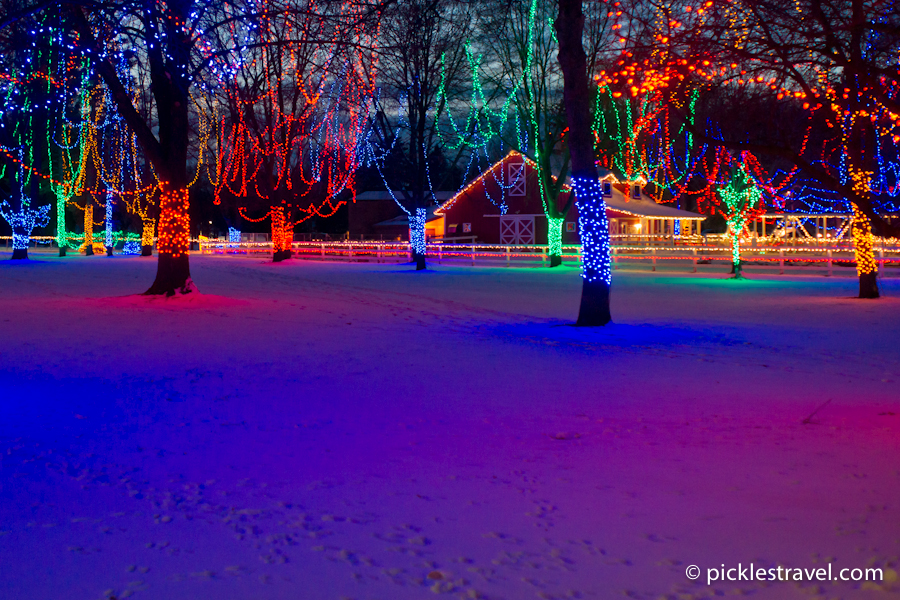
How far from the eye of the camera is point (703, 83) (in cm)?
1218

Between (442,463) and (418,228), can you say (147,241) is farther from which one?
(442,463)

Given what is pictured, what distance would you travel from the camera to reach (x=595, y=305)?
44.5 ft

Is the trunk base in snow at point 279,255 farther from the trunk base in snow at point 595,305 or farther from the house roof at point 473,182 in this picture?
the trunk base in snow at point 595,305

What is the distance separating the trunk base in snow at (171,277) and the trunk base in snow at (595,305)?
872cm

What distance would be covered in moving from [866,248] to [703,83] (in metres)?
9.18

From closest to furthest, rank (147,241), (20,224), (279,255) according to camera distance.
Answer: (279,255), (20,224), (147,241)

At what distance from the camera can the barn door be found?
55.1 metres

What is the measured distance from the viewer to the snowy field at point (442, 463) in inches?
148

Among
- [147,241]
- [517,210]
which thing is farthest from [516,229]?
[147,241]

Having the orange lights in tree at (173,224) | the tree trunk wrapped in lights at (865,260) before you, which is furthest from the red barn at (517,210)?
the orange lights in tree at (173,224)

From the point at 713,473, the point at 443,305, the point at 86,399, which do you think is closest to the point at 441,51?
the point at 443,305

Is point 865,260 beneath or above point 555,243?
beneath

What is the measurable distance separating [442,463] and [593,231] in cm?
886

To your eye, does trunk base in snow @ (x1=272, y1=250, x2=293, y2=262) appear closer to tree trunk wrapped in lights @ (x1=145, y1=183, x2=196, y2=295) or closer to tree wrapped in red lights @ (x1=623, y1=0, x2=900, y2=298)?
tree trunk wrapped in lights @ (x1=145, y1=183, x2=196, y2=295)
